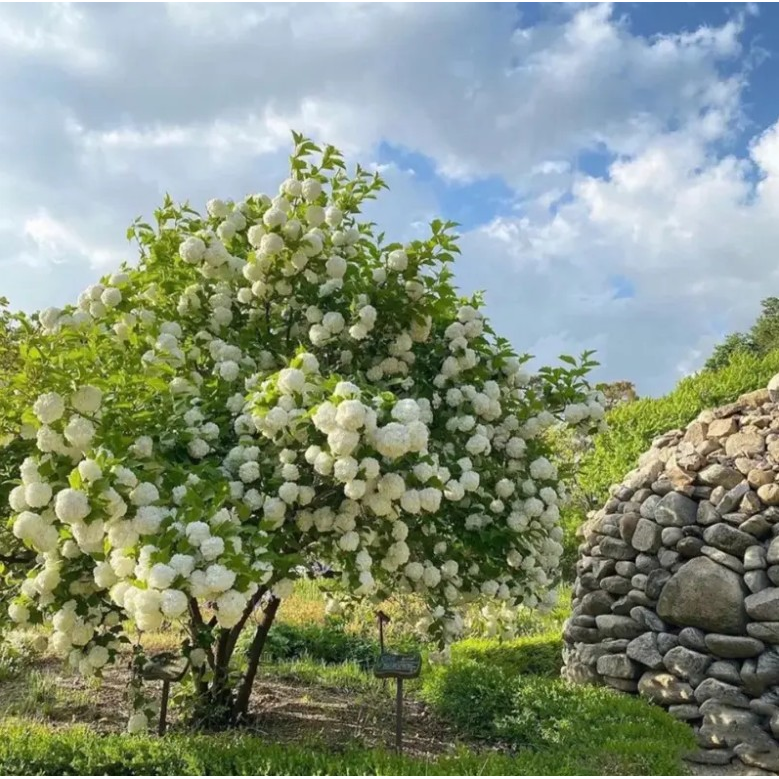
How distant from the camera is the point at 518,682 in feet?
22.0

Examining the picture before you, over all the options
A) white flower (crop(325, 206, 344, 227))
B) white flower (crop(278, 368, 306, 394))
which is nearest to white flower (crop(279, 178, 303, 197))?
white flower (crop(325, 206, 344, 227))

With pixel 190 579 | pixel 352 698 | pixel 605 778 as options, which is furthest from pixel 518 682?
pixel 190 579

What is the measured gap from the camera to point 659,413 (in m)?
9.94

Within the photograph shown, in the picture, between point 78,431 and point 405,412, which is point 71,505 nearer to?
point 78,431

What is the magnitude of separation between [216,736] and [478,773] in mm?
1693

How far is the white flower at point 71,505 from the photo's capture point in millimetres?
3668

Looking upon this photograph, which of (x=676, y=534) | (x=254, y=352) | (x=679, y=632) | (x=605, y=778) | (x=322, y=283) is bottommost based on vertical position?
(x=605, y=778)

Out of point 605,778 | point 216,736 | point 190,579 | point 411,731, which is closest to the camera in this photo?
point 190,579

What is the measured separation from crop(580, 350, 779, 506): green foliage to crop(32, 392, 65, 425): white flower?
6902mm

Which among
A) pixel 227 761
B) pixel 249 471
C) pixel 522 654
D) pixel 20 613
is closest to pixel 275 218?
pixel 249 471

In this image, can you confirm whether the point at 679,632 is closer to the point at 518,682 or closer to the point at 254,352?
the point at 518,682

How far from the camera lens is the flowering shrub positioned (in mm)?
3816

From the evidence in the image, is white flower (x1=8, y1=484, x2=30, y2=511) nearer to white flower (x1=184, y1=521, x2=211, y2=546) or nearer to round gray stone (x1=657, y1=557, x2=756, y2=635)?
white flower (x1=184, y1=521, x2=211, y2=546)

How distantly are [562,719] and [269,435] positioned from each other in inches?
123
